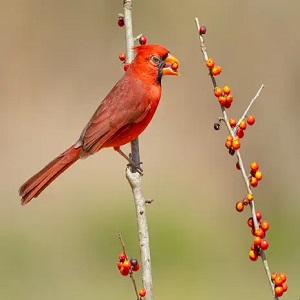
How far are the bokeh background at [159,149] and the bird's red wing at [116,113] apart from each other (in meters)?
3.20

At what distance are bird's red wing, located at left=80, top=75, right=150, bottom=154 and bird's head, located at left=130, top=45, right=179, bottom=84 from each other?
78 mm

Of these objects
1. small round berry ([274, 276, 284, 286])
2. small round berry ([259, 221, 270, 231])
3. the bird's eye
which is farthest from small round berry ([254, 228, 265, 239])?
the bird's eye

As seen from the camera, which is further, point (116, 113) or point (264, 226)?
point (116, 113)

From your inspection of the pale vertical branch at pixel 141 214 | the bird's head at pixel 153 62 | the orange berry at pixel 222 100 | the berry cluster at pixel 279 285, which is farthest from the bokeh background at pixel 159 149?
the berry cluster at pixel 279 285

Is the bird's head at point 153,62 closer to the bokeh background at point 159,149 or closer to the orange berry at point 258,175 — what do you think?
the orange berry at point 258,175

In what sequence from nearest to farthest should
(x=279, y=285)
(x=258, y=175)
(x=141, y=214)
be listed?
(x=279, y=285) < (x=258, y=175) < (x=141, y=214)

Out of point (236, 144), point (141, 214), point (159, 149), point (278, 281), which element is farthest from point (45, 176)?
point (159, 149)

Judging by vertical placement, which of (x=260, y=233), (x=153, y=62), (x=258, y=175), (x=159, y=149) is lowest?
(x=260, y=233)

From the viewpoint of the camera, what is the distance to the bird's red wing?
381 cm

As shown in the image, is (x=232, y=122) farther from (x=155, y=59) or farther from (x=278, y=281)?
(x=155, y=59)

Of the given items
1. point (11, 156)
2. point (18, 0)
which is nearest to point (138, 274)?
point (11, 156)

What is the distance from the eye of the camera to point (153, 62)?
12.4ft

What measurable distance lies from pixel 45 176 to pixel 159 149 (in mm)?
4762

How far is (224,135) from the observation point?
314 inches
